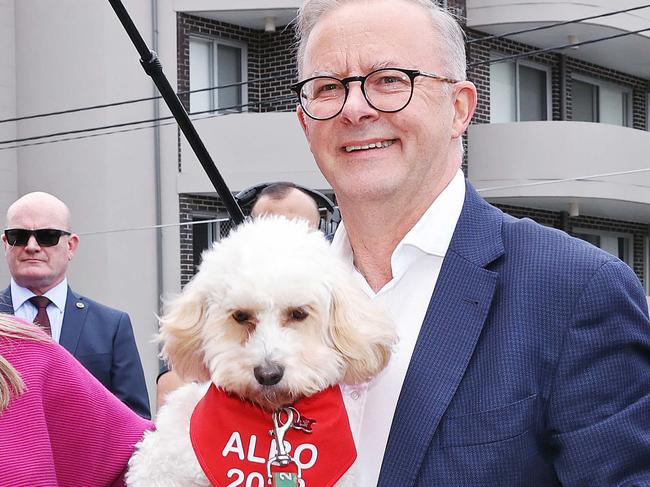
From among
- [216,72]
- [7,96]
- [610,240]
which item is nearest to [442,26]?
[216,72]

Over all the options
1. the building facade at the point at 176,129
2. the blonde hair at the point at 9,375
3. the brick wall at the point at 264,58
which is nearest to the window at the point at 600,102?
the building facade at the point at 176,129

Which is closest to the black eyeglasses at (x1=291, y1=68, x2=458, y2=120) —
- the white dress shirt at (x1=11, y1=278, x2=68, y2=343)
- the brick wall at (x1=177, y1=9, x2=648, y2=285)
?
the white dress shirt at (x1=11, y1=278, x2=68, y2=343)

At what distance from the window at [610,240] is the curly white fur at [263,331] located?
19103mm

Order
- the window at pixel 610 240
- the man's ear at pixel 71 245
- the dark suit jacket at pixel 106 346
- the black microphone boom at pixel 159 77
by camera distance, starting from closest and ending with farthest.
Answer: the black microphone boom at pixel 159 77, the dark suit jacket at pixel 106 346, the man's ear at pixel 71 245, the window at pixel 610 240

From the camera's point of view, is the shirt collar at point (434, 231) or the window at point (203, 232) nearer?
the shirt collar at point (434, 231)

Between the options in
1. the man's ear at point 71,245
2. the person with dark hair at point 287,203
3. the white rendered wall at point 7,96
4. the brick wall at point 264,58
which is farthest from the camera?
the white rendered wall at point 7,96

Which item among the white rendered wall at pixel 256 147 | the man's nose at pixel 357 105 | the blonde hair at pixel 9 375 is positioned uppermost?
the white rendered wall at pixel 256 147

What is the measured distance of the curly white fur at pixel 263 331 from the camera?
2.72 meters

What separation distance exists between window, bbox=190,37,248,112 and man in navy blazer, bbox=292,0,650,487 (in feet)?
45.3

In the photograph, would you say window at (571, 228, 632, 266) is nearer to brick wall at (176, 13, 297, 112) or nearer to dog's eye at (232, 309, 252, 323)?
brick wall at (176, 13, 297, 112)

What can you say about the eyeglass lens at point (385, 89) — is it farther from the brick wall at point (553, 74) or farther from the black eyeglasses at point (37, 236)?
the brick wall at point (553, 74)

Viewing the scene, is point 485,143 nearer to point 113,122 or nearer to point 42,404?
point 113,122

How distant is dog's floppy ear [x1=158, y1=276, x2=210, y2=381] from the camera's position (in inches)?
114

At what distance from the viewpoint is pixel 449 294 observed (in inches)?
104
